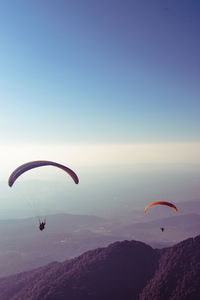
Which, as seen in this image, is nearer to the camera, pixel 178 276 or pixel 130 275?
pixel 178 276

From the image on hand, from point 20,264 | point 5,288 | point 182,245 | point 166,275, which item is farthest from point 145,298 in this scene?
point 20,264

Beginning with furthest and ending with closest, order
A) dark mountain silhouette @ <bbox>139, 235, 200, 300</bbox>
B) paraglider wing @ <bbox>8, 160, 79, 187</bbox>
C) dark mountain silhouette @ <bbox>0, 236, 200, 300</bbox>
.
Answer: dark mountain silhouette @ <bbox>0, 236, 200, 300</bbox>
dark mountain silhouette @ <bbox>139, 235, 200, 300</bbox>
paraglider wing @ <bbox>8, 160, 79, 187</bbox>

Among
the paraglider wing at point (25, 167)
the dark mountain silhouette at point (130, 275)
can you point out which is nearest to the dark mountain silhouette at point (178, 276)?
the dark mountain silhouette at point (130, 275)

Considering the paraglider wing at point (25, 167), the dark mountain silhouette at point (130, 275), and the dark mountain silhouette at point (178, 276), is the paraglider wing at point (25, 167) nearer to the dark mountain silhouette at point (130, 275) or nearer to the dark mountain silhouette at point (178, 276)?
the dark mountain silhouette at point (130, 275)

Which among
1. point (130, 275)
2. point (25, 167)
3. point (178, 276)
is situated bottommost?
point (130, 275)

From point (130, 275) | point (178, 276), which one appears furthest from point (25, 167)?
point (178, 276)

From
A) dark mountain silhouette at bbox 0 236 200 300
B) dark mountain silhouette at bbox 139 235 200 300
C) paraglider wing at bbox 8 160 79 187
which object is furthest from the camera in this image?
dark mountain silhouette at bbox 0 236 200 300

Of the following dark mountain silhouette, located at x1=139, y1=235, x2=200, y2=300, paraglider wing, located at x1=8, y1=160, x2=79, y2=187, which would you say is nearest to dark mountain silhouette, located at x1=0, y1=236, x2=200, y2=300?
dark mountain silhouette, located at x1=139, y1=235, x2=200, y2=300

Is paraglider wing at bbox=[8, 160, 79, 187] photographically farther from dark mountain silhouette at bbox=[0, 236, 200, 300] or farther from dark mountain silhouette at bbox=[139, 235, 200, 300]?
dark mountain silhouette at bbox=[139, 235, 200, 300]

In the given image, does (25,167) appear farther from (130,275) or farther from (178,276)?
(178,276)
